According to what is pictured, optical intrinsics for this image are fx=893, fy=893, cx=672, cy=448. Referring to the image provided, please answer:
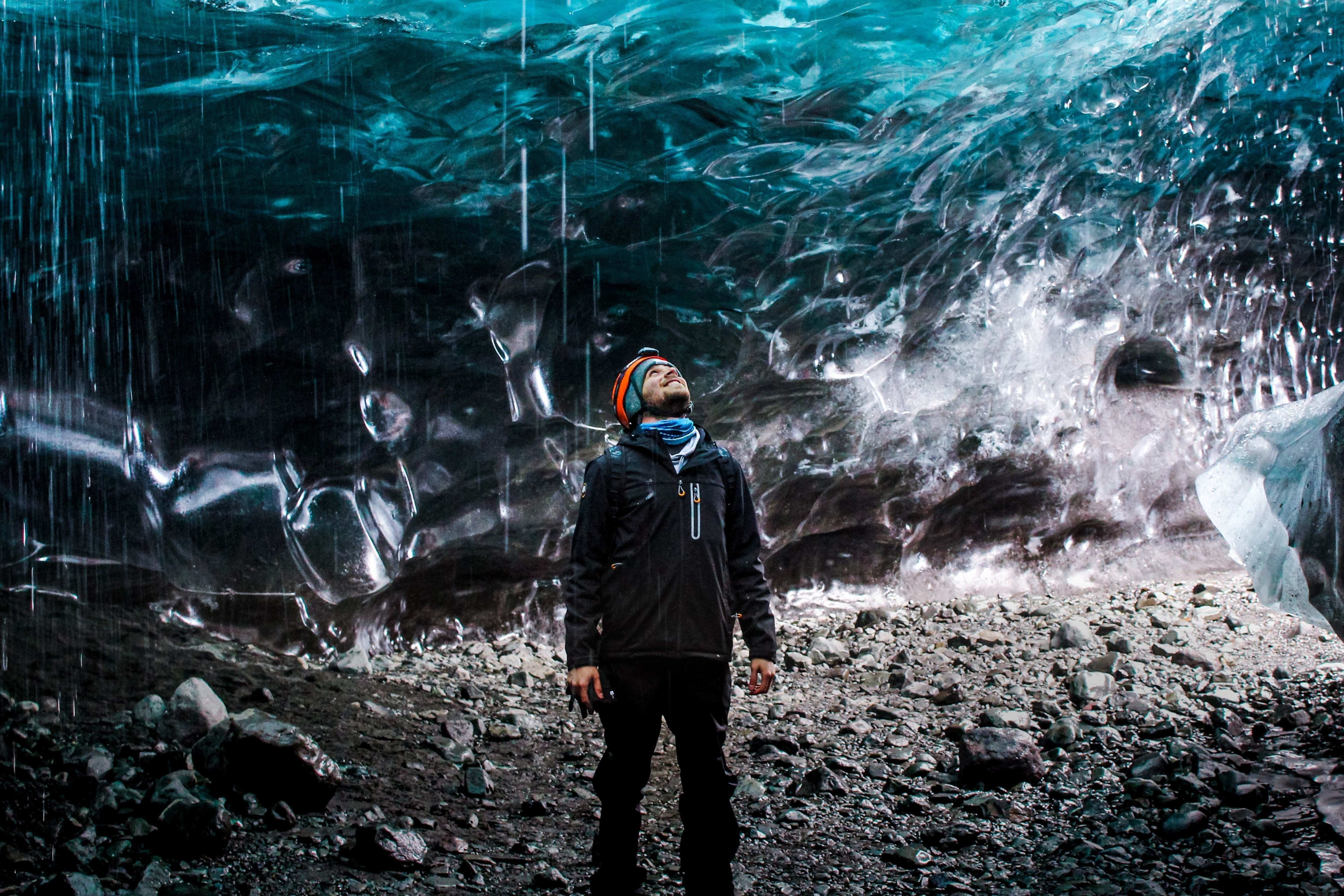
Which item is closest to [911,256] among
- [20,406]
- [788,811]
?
[788,811]

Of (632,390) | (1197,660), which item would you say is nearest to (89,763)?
(632,390)

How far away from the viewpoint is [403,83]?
17.4 feet

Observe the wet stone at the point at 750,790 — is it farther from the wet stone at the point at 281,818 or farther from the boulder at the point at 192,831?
the boulder at the point at 192,831

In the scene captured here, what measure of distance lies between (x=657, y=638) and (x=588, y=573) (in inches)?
10.8

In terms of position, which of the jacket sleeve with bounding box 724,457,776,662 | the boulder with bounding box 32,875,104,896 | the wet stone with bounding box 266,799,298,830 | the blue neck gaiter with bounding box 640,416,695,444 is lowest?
the wet stone with bounding box 266,799,298,830

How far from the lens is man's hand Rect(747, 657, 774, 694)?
257cm

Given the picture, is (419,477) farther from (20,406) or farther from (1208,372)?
(1208,372)

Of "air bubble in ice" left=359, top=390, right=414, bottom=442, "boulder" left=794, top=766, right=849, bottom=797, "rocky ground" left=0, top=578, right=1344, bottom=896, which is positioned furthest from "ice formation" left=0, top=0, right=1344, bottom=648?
"boulder" left=794, top=766, right=849, bottom=797

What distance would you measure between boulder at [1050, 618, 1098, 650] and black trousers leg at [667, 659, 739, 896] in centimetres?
Answer: 409

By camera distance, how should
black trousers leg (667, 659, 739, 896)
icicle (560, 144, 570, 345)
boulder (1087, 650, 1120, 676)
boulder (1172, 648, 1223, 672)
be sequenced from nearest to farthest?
black trousers leg (667, 659, 739, 896) → boulder (1087, 650, 1120, 676) → boulder (1172, 648, 1223, 672) → icicle (560, 144, 570, 345)

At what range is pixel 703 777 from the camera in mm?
2500

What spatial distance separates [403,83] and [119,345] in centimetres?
222

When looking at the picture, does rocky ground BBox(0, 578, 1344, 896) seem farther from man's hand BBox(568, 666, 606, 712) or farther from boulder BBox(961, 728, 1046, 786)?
man's hand BBox(568, 666, 606, 712)

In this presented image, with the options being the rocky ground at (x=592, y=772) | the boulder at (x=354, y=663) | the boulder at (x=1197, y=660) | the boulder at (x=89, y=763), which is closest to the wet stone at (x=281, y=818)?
the rocky ground at (x=592, y=772)
